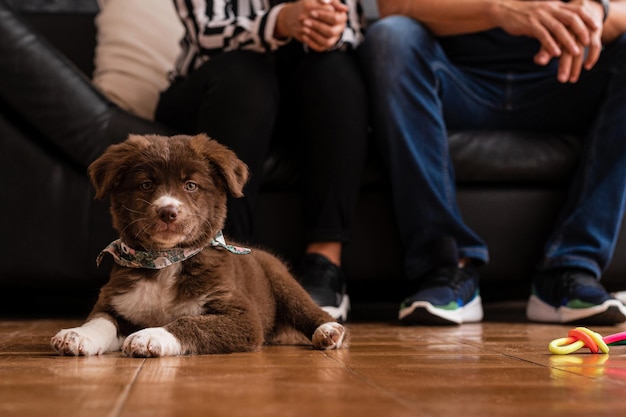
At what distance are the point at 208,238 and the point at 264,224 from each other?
0.88 meters

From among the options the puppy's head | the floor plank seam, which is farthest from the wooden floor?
the puppy's head

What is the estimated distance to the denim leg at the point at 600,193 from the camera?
231 centimetres

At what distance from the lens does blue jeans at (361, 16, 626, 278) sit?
2.32 metres

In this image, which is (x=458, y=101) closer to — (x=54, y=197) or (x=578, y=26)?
(x=578, y=26)

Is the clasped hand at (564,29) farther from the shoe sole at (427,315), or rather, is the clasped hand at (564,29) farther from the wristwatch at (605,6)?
the shoe sole at (427,315)

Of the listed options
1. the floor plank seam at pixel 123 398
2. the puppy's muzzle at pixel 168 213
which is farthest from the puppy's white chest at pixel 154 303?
the floor plank seam at pixel 123 398

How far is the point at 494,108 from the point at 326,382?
1633mm

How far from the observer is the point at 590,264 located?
2.29m

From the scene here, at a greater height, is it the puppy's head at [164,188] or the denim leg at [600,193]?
the puppy's head at [164,188]

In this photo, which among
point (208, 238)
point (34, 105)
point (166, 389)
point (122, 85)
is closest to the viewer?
point (166, 389)

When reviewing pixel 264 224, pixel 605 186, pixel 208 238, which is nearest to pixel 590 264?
pixel 605 186

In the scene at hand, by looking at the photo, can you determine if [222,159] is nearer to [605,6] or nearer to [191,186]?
[191,186]

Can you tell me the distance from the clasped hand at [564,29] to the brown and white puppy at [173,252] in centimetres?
113

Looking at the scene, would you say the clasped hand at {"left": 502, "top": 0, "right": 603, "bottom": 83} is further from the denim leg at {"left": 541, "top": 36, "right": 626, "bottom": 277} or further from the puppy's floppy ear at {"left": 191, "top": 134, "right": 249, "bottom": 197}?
the puppy's floppy ear at {"left": 191, "top": 134, "right": 249, "bottom": 197}
